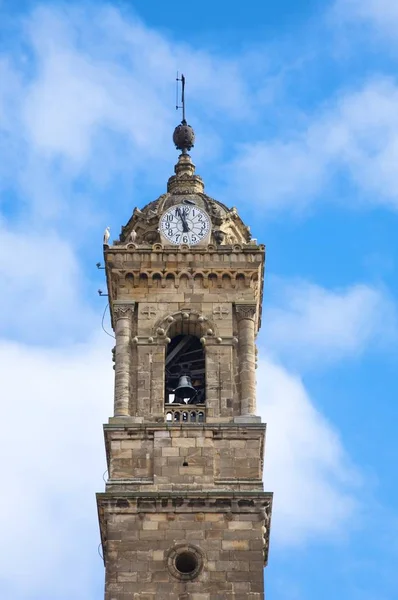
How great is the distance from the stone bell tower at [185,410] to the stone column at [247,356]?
1.7 inches

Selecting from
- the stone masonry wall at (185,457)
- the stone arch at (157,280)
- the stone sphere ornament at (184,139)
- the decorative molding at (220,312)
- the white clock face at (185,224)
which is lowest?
the stone masonry wall at (185,457)

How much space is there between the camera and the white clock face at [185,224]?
56.9m

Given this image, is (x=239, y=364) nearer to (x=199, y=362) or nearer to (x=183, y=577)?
(x=199, y=362)

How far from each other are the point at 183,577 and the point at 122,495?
287 cm

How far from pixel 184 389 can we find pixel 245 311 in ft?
10.1

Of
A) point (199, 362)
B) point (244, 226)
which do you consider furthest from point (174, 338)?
point (244, 226)

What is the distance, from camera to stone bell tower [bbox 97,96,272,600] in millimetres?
50625

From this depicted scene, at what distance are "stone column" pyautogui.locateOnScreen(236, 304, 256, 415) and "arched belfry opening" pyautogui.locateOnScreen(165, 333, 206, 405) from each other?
4.00 feet

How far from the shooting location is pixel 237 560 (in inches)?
1994

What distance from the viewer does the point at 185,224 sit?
57.2m

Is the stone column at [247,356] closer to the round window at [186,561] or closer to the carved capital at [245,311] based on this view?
the carved capital at [245,311]

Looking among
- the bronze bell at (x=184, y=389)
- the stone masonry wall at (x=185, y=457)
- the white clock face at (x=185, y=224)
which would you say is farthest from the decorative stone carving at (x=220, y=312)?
the stone masonry wall at (x=185, y=457)

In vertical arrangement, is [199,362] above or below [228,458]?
above

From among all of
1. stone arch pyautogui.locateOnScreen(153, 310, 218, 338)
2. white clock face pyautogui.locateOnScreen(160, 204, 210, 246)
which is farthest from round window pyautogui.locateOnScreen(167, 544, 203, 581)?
white clock face pyautogui.locateOnScreen(160, 204, 210, 246)
